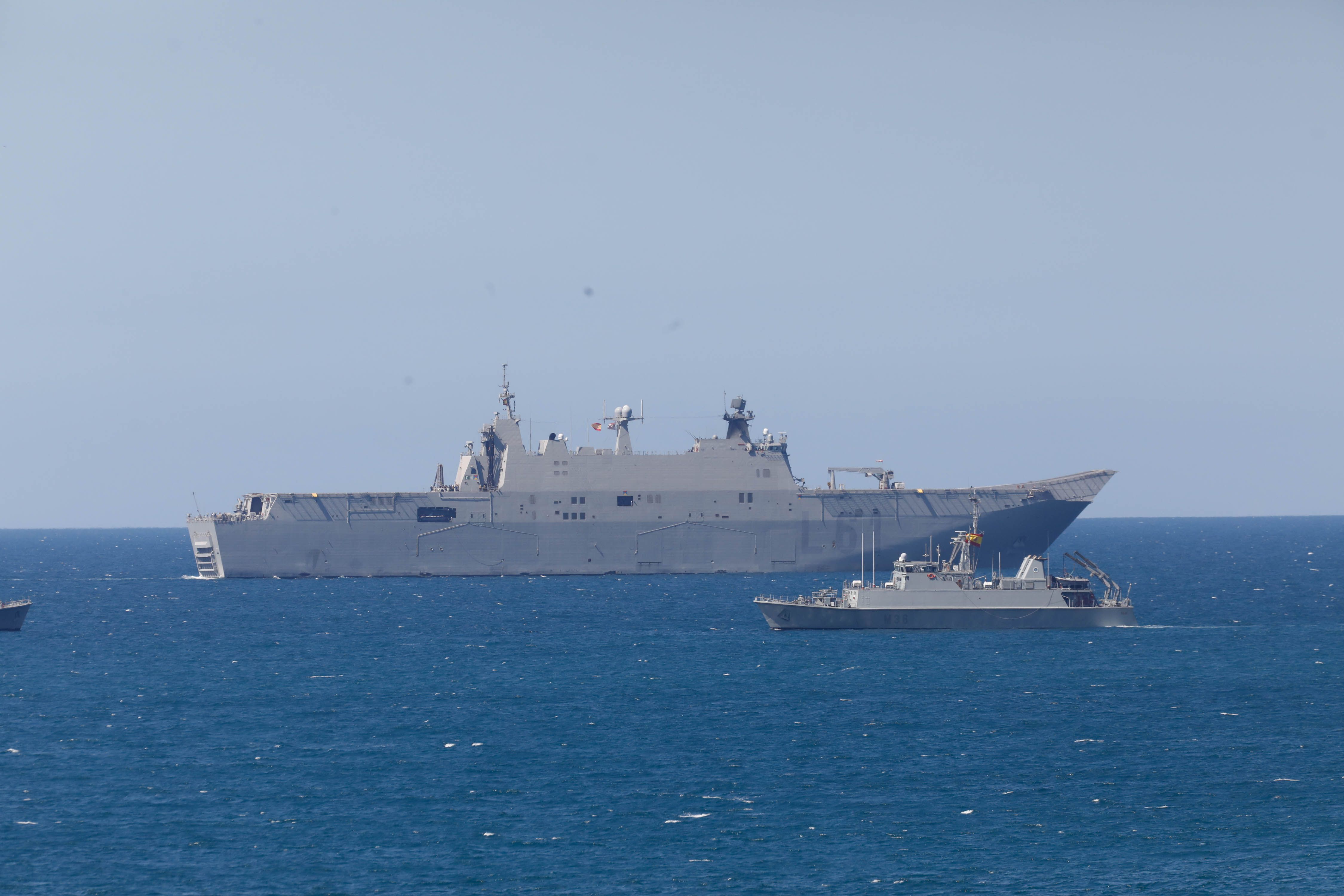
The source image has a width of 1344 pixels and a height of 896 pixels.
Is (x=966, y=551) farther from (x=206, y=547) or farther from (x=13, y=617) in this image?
(x=206, y=547)

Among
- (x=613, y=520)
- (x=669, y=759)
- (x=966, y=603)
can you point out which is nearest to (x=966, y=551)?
(x=966, y=603)

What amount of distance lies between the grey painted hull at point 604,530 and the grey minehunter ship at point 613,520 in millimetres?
67

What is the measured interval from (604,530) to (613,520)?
2.52ft

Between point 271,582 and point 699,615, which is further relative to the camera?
point 271,582

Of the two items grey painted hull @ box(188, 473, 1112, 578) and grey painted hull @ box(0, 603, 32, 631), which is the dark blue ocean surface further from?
grey painted hull @ box(188, 473, 1112, 578)

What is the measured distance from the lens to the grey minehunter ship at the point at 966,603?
166 ft

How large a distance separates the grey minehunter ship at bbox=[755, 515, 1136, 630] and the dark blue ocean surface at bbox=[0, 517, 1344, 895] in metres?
0.72

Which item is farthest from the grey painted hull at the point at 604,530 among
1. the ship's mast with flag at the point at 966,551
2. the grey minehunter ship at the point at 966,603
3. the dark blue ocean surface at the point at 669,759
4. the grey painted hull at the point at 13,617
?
the grey minehunter ship at the point at 966,603

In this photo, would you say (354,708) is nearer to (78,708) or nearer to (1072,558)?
(78,708)

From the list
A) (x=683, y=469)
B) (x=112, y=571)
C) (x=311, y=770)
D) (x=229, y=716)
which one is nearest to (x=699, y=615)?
(x=683, y=469)

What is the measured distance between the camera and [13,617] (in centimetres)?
5784

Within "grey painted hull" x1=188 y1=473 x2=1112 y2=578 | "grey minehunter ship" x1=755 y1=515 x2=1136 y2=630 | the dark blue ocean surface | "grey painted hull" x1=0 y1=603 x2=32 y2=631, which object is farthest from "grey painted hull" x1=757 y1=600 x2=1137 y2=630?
"grey painted hull" x1=0 y1=603 x2=32 y2=631

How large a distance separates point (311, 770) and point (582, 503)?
44685mm

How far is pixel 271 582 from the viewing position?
269 ft
